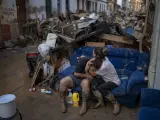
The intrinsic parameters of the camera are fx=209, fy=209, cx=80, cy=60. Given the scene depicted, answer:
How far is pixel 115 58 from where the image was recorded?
486 centimetres

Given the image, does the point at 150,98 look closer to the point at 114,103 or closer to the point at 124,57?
the point at 114,103

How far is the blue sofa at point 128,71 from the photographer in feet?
13.1

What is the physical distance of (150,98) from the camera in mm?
2910

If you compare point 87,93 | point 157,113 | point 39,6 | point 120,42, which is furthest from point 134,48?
point 39,6

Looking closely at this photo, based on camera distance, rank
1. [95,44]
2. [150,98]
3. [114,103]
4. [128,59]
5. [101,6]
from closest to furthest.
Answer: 1. [150,98]
2. [114,103]
3. [128,59]
4. [95,44]
5. [101,6]

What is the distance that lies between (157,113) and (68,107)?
2004 millimetres

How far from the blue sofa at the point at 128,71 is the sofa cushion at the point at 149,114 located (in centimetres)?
120

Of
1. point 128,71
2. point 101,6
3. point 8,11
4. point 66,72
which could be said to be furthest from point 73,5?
point 128,71

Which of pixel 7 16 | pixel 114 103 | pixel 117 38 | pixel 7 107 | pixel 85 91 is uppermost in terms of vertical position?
pixel 7 16

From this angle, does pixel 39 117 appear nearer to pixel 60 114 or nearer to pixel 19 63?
pixel 60 114

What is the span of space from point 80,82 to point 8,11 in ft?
25.2

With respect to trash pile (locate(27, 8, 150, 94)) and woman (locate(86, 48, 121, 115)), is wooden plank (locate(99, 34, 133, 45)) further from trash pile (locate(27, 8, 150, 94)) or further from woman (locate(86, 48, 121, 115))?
woman (locate(86, 48, 121, 115))

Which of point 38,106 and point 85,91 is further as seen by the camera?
point 38,106

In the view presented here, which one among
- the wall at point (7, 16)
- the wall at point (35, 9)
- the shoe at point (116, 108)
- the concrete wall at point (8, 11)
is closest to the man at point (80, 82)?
the shoe at point (116, 108)
